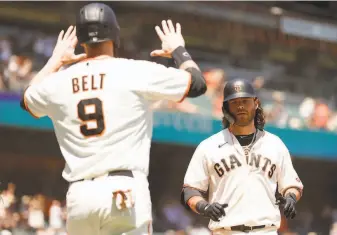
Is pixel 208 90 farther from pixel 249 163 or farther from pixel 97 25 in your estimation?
pixel 97 25

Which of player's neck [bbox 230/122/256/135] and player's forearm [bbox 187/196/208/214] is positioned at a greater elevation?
player's neck [bbox 230/122/256/135]

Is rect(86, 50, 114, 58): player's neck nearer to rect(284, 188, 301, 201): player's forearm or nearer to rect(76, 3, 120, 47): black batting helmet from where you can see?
rect(76, 3, 120, 47): black batting helmet

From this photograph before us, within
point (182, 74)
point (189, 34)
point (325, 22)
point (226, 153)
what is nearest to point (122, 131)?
point (182, 74)

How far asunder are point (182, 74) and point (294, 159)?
1855 centimetres

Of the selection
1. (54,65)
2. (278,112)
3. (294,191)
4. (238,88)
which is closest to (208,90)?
(278,112)

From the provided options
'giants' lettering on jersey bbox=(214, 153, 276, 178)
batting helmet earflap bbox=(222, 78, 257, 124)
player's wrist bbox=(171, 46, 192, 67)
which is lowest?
'giants' lettering on jersey bbox=(214, 153, 276, 178)

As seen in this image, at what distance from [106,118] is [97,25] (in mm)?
606

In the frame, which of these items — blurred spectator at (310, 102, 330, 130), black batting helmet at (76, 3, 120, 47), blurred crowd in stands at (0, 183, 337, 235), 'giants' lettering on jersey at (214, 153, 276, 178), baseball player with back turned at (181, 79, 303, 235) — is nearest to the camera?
black batting helmet at (76, 3, 120, 47)

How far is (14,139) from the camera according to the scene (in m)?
19.0

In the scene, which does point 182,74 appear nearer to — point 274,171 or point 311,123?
point 274,171

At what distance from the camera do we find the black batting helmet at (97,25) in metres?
5.08

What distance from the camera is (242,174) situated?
6.06m

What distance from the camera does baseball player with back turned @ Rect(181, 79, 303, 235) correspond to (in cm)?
594

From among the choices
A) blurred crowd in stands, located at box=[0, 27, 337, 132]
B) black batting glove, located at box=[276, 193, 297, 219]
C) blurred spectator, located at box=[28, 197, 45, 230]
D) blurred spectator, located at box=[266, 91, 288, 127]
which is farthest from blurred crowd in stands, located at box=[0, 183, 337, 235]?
black batting glove, located at box=[276, 193, 297, 219]
